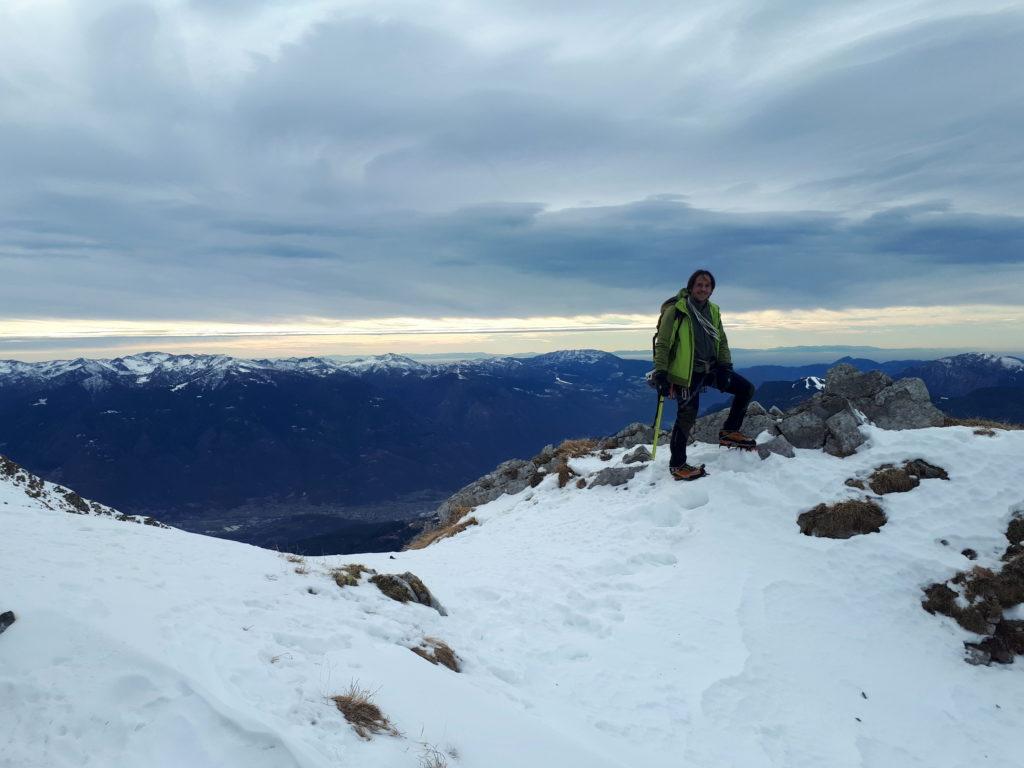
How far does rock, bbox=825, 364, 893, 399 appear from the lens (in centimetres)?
1809

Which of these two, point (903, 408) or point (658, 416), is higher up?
point (903, 408)

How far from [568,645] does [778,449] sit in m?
9.49

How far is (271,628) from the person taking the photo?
734cm

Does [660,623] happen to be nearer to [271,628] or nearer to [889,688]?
[889,688]

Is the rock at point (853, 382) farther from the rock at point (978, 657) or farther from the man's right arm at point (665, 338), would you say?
the rock at point (978, 657)

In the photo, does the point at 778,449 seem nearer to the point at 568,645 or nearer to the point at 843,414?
the point at 843,414

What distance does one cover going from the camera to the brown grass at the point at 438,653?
25.7 feet

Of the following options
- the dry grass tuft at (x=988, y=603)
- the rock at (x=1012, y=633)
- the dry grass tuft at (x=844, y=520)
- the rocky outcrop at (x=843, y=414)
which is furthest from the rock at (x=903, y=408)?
the rock at (x=1012, y=633)

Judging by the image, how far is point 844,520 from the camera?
39.5ft

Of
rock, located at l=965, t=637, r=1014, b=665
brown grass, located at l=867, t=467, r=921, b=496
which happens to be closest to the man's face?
brown grass, located at l=867, t=467, r=921, b=496

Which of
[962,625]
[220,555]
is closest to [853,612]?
[962,625]

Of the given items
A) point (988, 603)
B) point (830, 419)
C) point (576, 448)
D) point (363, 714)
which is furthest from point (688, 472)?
point (363, 714)

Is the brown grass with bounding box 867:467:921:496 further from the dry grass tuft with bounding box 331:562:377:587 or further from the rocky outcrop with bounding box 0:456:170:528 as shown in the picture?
the rocky outcrop with bounding box 0:456:170:528

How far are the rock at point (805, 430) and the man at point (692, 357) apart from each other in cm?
170
